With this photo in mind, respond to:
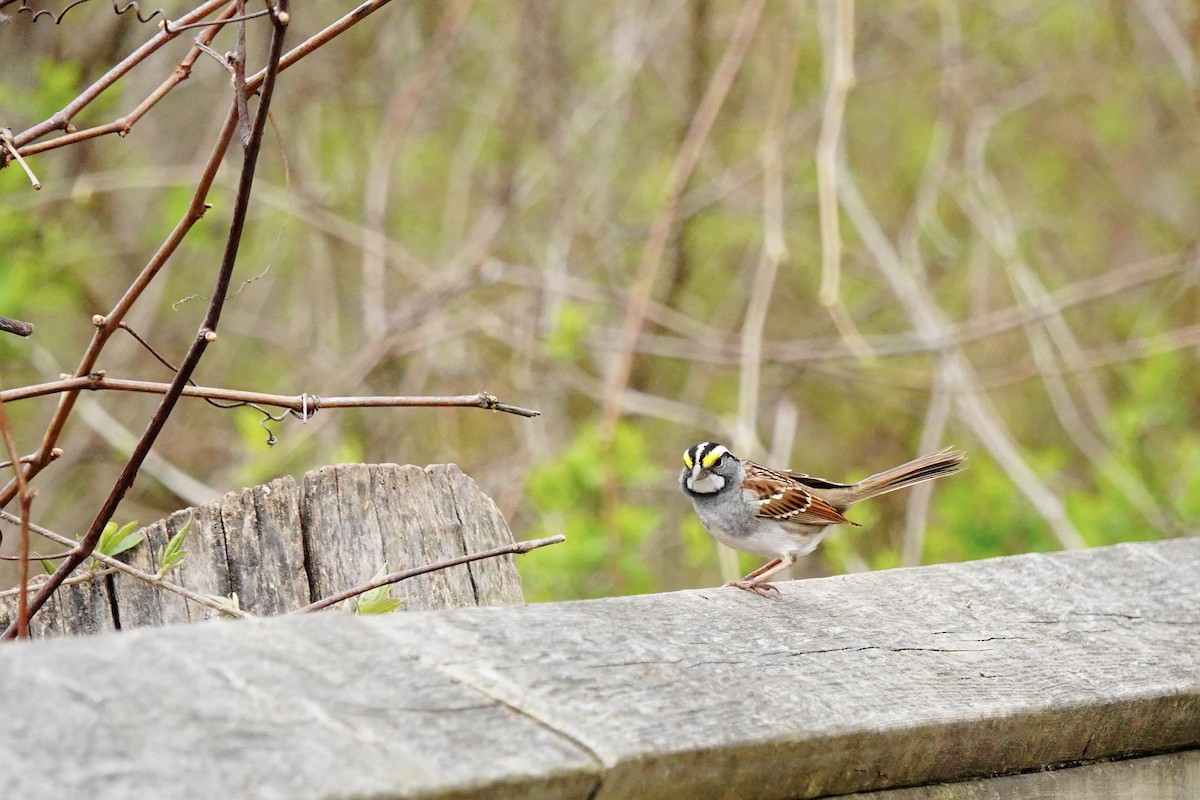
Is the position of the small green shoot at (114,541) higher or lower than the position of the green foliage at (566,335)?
lower

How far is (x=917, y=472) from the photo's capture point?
3.79 m

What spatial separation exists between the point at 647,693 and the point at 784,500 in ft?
7.49

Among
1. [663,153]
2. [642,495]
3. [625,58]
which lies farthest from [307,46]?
[663,153]

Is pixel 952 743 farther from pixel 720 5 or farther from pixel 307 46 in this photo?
pixel 720 5

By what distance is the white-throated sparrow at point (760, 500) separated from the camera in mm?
3539

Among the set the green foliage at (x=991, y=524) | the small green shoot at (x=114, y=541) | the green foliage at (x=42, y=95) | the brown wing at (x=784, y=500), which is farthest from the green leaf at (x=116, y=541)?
the green foliage at (x=991, y=524)

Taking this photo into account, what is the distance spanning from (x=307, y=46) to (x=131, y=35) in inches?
158

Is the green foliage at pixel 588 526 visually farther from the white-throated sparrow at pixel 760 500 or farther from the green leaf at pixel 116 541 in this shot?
the green leaf at pixel 116 541

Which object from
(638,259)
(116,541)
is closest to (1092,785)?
(116,541)

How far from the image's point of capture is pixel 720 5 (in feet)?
22.0

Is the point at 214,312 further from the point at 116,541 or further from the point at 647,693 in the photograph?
the point at 647,693

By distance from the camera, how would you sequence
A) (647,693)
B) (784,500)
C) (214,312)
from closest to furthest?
(647,693)
(214,312)
(784,500)

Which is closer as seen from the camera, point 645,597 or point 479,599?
point 645,597

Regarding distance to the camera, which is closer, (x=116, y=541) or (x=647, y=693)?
(x=647, y=693)
